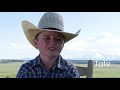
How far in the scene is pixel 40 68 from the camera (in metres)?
1.78

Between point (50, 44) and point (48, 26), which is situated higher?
point (48, 26)

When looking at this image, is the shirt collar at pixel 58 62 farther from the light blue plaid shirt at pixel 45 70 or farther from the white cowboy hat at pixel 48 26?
the white cowboy hat at pixel 48 26

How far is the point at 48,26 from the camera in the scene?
6.09 feet

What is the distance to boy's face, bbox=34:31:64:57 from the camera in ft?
5.80

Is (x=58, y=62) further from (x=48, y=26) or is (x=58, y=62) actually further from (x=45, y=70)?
(x=48, y=26)

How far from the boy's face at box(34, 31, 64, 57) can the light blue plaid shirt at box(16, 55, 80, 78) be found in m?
0.05

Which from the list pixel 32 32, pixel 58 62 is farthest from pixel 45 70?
pixel 32 32

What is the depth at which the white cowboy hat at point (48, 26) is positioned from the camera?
1.84 meters

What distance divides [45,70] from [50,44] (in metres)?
0.14

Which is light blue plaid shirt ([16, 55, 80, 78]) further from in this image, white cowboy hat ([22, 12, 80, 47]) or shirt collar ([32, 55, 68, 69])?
white cowboy hat ([22, 12, 80, 47])

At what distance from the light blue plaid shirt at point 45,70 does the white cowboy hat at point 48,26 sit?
14cm

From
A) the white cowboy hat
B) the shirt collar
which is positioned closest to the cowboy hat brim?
the white cowboy hat
